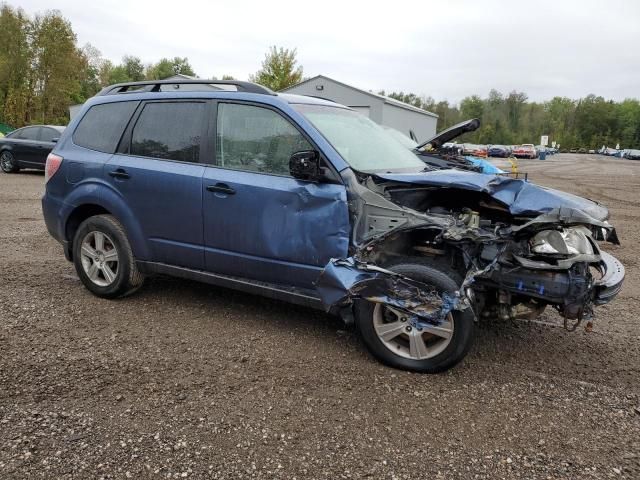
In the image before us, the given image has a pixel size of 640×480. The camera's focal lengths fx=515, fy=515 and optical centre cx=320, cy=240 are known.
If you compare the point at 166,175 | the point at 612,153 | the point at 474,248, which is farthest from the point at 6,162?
the point at 612,153

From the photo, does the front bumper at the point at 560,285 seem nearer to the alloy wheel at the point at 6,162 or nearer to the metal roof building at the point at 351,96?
the alloy wheel at the point at 6,162

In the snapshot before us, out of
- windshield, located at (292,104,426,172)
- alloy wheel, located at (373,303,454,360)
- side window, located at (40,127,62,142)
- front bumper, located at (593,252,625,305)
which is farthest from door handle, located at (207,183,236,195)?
side window, located at (40,127,62,142)

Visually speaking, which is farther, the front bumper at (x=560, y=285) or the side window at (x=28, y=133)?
the side window at (x=28, y=133)

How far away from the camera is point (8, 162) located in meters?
15.4

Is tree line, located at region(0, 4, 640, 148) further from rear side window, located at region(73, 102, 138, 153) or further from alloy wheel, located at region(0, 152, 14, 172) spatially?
rear side window, located at region(73, 102, 138, 153)

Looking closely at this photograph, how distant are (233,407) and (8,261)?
4133 millimetres

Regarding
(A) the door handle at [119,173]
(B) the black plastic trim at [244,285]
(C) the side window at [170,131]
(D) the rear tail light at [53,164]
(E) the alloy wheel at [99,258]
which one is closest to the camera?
(B) the black plastic trim at [244,285]

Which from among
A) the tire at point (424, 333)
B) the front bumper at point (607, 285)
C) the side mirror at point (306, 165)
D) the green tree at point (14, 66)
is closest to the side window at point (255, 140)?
the side mirror at point (306, 165)

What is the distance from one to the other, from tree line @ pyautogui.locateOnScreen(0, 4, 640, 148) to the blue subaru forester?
54.4 ft

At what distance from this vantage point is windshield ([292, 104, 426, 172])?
3820 millimetres

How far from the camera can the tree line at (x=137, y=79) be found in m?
37.2

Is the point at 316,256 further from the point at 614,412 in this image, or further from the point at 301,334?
the point at 614,412

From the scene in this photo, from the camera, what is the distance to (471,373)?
3426mm

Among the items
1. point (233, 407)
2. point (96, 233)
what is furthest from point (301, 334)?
point (96, 233)
